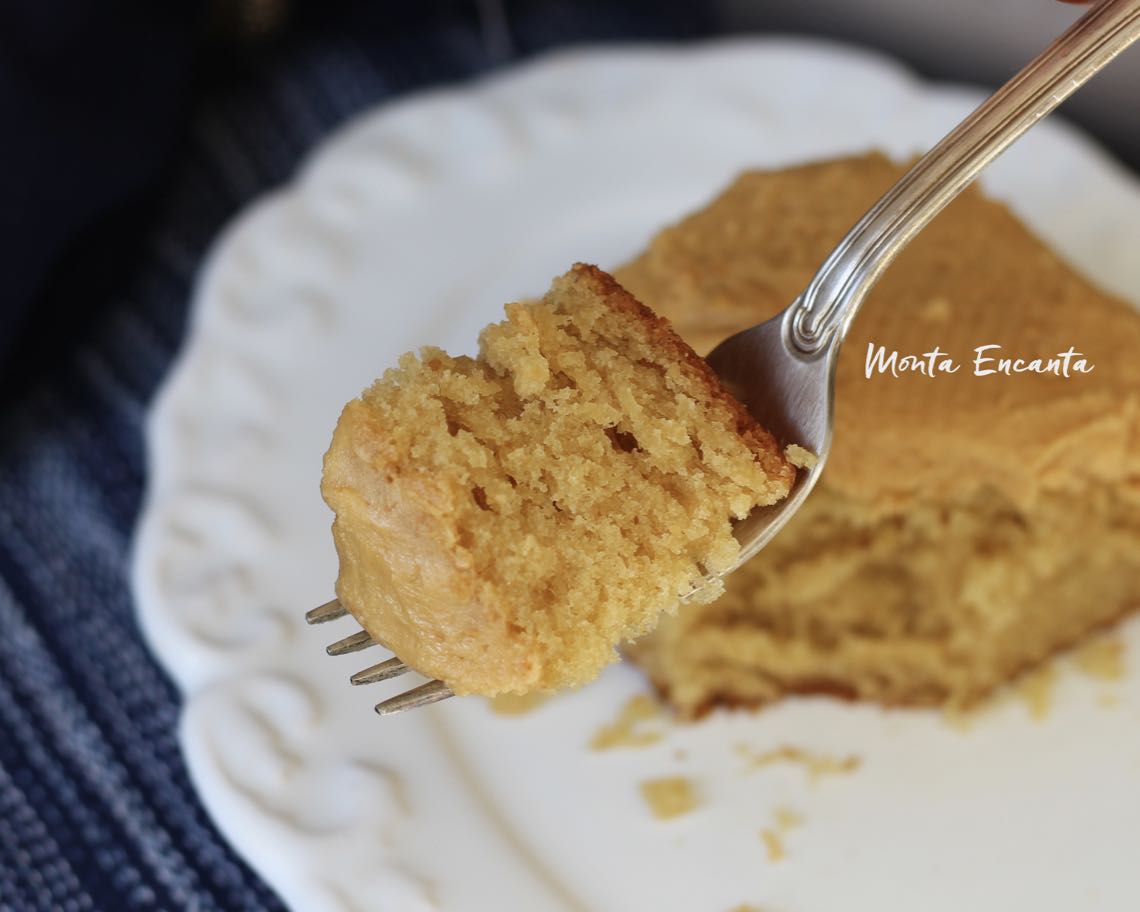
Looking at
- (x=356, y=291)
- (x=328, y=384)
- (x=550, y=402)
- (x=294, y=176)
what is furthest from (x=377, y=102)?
(x=550, y=402)

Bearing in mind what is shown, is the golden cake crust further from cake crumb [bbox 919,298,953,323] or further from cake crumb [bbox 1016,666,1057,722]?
cake crumb [bbox 1016,666,1057,722]

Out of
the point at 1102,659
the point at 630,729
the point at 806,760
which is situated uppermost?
the point at 630,729

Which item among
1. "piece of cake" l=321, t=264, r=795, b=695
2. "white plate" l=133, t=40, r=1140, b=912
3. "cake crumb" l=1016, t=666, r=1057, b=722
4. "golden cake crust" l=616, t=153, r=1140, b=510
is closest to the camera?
"piece of cake" l=321, t=264, r=795, b=695

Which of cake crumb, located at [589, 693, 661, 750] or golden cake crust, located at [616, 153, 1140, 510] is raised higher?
golden cake crust, located at [616, 153, 1140, 510]

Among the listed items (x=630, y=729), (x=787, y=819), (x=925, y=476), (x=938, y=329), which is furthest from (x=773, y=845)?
(x=938, y=329)

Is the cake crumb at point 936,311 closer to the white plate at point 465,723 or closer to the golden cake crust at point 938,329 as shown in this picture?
the golden cake crust at point 938,329

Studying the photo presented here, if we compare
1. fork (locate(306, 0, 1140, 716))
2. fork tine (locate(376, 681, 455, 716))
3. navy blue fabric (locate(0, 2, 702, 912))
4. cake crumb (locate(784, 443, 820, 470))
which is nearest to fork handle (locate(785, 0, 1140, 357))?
fork (locate(306, 0, 1140, 716))

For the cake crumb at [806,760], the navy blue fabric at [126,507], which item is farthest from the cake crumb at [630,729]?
the navy blue fabric at [126,507]

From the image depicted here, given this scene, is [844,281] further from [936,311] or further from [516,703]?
[516,703]
